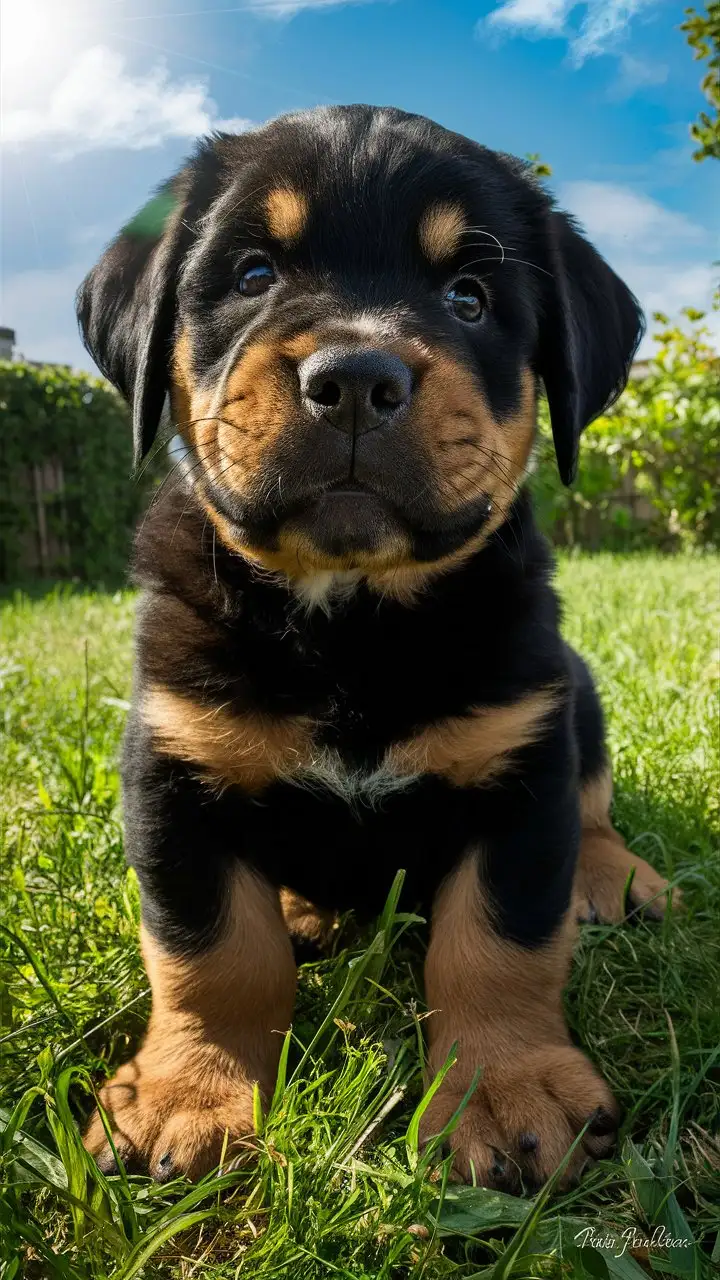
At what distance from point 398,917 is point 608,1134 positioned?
16.6 inches

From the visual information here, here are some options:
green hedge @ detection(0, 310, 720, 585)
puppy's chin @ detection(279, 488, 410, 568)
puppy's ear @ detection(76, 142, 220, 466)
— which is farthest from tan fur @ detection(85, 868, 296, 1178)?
green hedge @ detection(0, 310, 720, 585)

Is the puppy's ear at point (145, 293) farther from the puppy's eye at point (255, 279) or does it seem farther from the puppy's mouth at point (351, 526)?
the puppy's mouth at point (351, 526)

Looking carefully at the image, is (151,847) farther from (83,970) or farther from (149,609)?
(149,609)

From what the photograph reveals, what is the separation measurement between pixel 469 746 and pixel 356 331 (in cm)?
68

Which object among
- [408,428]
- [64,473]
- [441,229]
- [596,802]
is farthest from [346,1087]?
[64,473]

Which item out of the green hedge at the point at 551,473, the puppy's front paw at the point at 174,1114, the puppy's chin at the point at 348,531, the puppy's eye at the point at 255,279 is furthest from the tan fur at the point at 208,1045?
the green hedge at the point at 551,473

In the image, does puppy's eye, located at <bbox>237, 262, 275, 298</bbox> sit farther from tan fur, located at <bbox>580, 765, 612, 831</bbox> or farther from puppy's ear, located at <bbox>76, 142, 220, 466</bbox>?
tan fur, located at <bbox>580, 765, 612, 831</bbox>

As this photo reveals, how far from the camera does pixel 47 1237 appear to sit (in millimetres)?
1251

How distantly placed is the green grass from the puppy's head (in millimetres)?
634

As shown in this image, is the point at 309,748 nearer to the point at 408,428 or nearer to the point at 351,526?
the point at 351,526

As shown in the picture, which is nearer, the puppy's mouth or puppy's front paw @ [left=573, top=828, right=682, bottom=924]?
the puppy's mouth

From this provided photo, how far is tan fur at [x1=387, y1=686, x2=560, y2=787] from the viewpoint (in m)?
1.71

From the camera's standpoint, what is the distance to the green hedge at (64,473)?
9188 mm

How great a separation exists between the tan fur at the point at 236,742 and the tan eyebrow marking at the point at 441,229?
81 cm
